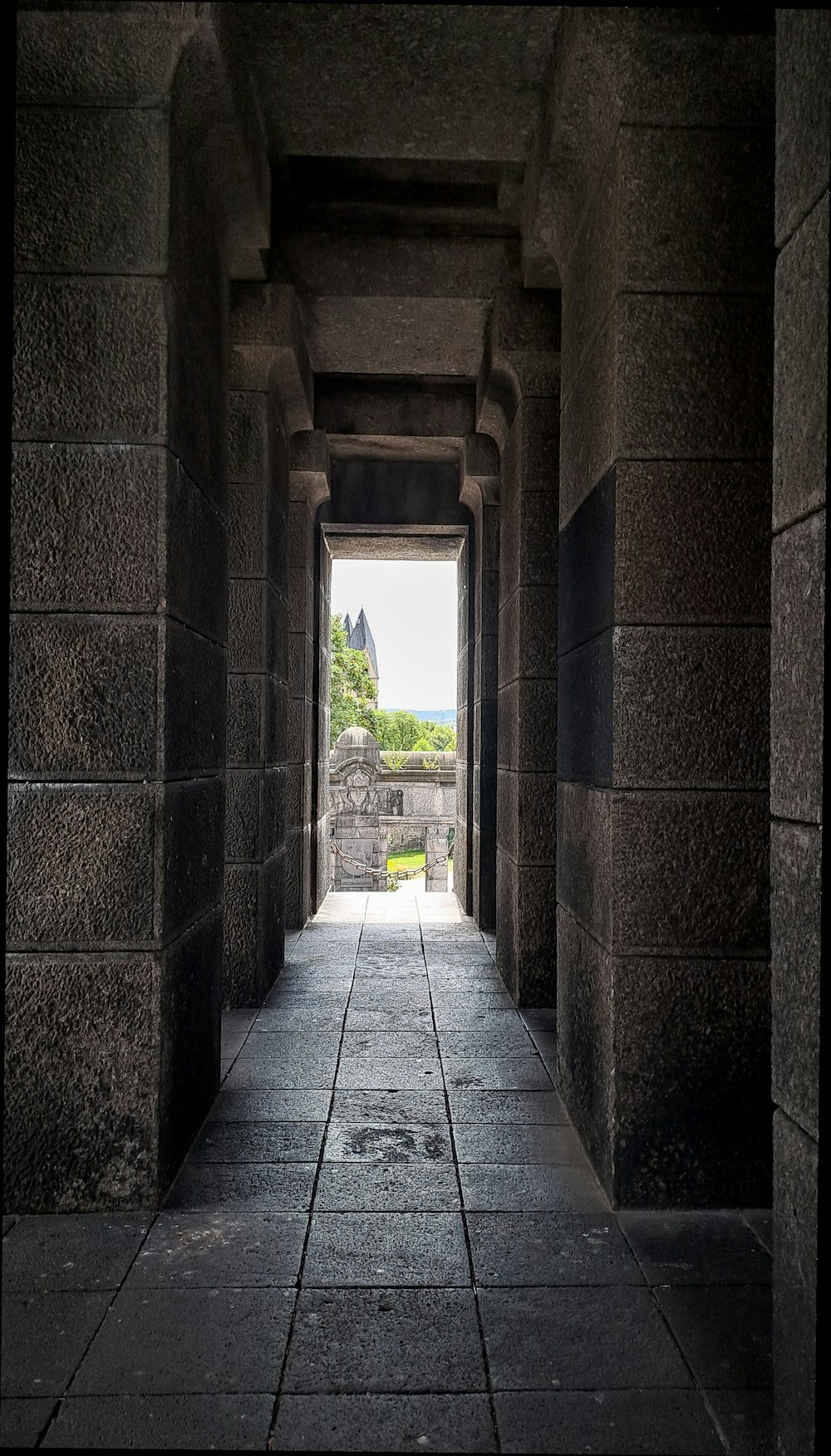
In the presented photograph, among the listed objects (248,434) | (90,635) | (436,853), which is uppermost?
(248,434)

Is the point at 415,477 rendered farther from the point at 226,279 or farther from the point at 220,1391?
the point at 220,1391

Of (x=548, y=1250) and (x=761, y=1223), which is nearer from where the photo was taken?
(x=548, y=1250)

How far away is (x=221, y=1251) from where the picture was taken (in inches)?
116

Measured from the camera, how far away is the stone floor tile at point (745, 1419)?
214 centimetres

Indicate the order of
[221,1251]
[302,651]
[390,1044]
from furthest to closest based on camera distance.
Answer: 1. [302,651]
2. [390,1044]
3. [221,1251]

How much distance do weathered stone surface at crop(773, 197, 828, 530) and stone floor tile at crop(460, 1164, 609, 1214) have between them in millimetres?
2263

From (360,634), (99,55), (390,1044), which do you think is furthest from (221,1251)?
(360,634)

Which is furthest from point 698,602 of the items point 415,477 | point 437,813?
point 437,813

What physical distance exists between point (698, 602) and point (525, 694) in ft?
8.29

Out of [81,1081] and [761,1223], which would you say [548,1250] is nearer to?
[761,1223]

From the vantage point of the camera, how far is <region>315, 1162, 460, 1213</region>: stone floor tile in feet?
10.7

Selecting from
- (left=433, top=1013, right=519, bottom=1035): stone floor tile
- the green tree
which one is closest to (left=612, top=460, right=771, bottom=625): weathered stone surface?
(left=433, top=1013, right=519, bottom=1035): stone floor tile

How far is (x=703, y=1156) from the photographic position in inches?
129

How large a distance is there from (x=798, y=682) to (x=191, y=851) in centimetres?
237
